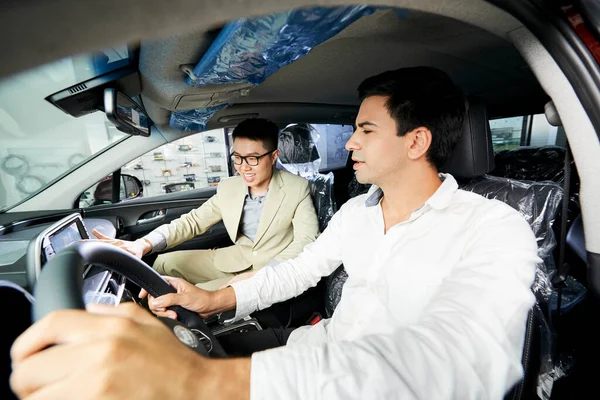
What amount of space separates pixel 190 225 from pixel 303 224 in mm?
853

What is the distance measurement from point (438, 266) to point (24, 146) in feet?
25.9

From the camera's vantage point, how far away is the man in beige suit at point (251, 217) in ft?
6.75

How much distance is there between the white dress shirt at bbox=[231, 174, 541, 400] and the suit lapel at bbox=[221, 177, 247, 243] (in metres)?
0.90

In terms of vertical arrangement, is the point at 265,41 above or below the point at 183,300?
above

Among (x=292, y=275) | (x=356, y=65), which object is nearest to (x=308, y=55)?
(x=356, y=65)

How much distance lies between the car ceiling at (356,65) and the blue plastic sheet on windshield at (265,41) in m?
0.07

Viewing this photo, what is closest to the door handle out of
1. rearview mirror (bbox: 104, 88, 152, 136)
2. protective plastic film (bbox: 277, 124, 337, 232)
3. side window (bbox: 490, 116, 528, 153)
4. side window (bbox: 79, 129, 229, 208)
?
rearview mirror (bbox: 104, 88, 152, 136)

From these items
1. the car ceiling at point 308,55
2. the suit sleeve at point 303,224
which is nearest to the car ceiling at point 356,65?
the car ceiling at point 308,55

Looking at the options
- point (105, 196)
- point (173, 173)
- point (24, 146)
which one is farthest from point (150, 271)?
point (173, 173)

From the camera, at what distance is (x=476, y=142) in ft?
3.86

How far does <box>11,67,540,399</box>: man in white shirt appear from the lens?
0.36m

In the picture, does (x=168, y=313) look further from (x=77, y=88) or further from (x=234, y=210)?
(x=234, y=210)

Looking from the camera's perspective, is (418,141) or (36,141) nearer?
(418,141)

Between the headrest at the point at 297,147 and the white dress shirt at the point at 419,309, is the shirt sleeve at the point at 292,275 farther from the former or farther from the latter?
the headrest at the point at 297,147
